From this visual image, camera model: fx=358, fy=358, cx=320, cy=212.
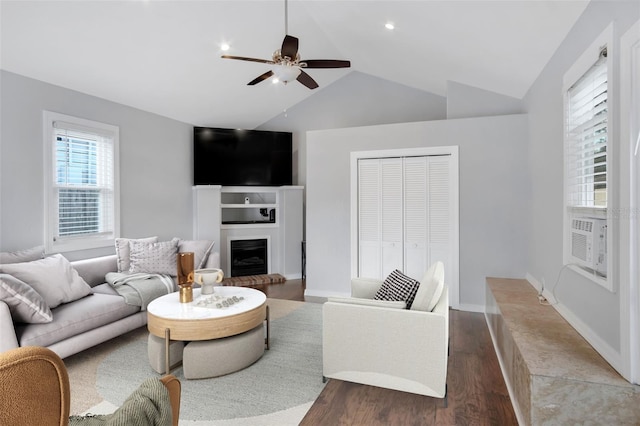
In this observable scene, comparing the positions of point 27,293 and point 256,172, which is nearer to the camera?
point 27,293

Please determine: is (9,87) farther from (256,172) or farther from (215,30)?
(256,172)

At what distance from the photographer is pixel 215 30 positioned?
4121mm

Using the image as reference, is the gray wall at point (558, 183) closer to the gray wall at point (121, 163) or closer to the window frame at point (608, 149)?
the window frame at point (608, 149)

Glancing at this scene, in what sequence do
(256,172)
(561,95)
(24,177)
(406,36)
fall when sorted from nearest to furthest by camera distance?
(561,95), (24,177), (406,36), (256,172)

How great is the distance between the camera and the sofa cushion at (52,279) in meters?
2.95

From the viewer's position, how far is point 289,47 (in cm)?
293

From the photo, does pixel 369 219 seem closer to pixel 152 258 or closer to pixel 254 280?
pixel 254 280

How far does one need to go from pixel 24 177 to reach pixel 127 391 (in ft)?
8.43

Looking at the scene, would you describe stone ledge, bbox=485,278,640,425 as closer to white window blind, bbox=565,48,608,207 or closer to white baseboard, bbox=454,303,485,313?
white window blind, bbox=565,48,608,207

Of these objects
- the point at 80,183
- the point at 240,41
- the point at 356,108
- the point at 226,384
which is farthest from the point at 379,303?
the point at 356,108

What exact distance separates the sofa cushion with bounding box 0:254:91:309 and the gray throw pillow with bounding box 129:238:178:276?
2.73ft

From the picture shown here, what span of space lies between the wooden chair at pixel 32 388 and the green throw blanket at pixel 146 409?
437 mm

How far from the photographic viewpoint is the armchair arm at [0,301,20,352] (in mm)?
2455

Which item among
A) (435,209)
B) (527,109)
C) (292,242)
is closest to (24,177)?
(292,242)
